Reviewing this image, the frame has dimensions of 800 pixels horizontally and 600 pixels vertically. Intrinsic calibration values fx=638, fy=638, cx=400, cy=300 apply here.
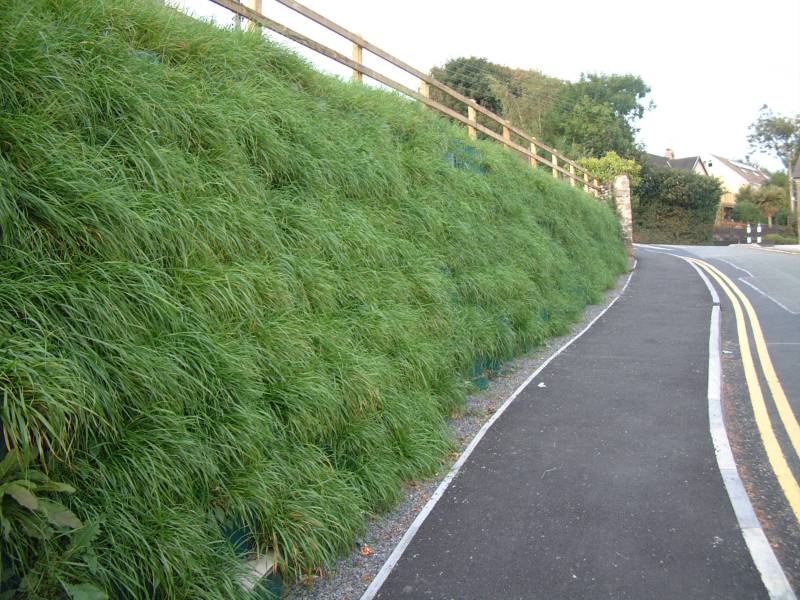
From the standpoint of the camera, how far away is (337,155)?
6.79 metres

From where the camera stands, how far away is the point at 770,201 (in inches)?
2488

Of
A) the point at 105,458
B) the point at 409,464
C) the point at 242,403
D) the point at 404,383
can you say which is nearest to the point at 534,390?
the point at 404,383

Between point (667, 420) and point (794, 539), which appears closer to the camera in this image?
point (794, 539)

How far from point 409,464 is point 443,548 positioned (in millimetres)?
1015

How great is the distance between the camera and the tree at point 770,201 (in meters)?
62.9

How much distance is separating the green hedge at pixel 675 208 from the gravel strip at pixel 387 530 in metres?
45.7

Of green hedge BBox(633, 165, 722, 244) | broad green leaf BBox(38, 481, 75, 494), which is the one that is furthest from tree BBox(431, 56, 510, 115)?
broad green leaf BBox(38, 481, 75, 494)

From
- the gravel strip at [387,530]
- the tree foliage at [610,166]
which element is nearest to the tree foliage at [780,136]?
the tree foliage at [610,166]

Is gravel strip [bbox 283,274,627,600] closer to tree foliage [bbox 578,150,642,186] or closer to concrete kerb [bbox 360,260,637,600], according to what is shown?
concrete kerb [bbox 360,260,637,600]

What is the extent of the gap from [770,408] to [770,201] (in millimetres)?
66178

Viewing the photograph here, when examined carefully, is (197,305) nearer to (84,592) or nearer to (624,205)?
(84,592)

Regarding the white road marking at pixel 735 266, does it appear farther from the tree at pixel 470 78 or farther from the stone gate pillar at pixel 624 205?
the tree at pixel 470 78

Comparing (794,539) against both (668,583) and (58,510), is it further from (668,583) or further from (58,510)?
(58,510)

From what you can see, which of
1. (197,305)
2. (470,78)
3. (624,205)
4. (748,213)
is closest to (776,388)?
(197,305)
